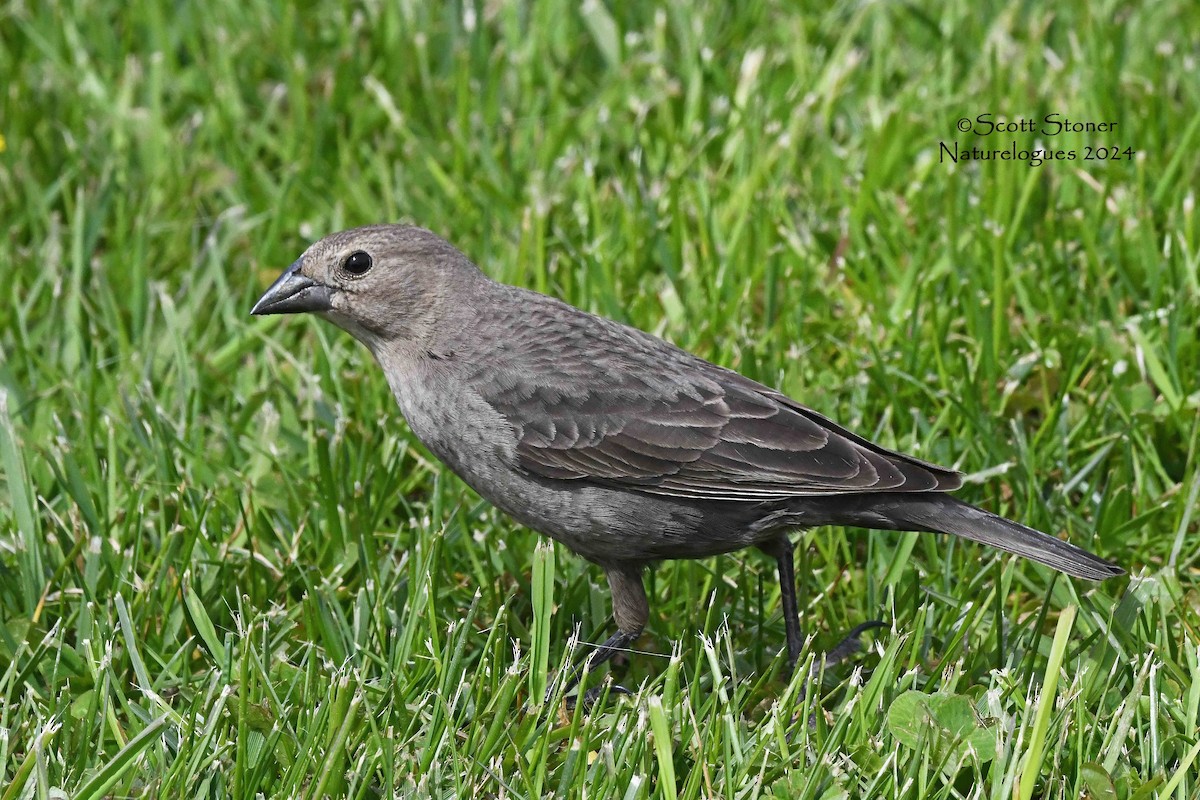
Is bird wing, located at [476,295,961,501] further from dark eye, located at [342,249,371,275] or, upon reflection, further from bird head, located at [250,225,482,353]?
dark eye, located at [342,249,371,275]

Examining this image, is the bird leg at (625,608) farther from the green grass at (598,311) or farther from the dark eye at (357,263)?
the dark eye at (357,263)

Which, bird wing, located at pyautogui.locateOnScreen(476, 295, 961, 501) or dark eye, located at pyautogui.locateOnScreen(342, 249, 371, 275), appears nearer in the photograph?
bird wing, located at pyautogui.locateOnScreen(476, 295, 961, 501)

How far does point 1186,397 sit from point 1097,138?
1791mm

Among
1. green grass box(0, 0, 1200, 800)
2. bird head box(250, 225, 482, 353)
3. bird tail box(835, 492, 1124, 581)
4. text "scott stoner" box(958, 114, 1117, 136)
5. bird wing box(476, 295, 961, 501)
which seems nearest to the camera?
green grass box(0, 0, 1200, 800)

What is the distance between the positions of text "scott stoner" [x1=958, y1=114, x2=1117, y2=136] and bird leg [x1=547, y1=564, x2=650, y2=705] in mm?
3066

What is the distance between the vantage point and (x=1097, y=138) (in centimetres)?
631

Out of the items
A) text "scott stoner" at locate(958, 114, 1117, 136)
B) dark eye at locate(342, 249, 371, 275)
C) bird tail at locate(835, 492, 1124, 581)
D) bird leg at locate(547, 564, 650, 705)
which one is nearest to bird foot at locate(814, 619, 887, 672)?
bird tail at locate(835, 492, 1124, 581)

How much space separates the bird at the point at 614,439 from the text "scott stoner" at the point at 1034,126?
266cm

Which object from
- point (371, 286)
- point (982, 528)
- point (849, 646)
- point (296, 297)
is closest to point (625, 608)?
point (849, 646)

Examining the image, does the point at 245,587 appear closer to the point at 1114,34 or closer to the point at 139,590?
the point at 139,590

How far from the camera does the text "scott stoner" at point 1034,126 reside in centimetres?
631

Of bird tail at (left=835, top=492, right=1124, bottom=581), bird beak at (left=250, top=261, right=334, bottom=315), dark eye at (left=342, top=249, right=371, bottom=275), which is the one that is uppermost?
dark eye at (left=342, top=249, right=371, bottom=275)

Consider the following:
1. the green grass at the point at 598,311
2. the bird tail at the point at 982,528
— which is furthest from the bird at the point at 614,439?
the green grass at the point at 598,311

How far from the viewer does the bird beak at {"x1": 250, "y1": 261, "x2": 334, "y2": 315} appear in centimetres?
431
